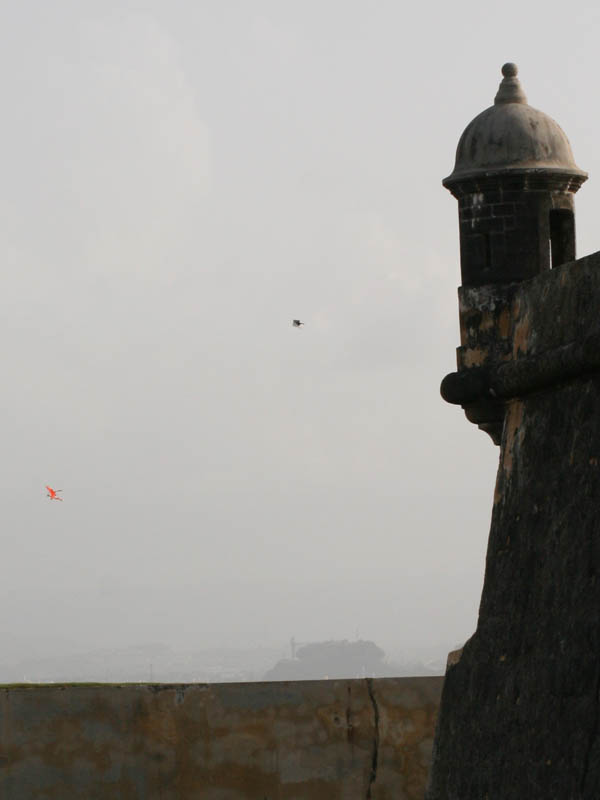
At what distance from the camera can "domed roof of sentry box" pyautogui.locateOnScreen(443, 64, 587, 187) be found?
10.7 m

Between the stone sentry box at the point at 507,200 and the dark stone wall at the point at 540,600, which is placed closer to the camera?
the dark stone wall at the point at 540,600

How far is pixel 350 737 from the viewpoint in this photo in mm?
8148

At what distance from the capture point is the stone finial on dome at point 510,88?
10.9 meters

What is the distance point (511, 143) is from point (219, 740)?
4910mm

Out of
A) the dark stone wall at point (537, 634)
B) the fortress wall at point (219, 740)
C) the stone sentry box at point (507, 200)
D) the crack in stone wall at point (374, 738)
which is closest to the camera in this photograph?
the dark stone wall at point (537, 634)

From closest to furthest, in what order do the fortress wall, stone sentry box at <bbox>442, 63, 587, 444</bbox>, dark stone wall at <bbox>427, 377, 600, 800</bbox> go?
dark stone wall at <bbox>427, 377, 600, 800</bbox>
the fortress wall
stone sentry box at <bbox>442, 63, 587, 444</bbox>

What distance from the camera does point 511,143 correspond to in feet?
35.1

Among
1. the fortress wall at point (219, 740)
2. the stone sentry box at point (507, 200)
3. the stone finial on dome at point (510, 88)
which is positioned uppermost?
the stone finial on dome at point (510, 88)

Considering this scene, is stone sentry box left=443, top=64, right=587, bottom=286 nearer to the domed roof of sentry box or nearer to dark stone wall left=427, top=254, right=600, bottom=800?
the domed roof of sentry box

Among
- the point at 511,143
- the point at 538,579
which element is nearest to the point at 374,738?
the point at 538,579

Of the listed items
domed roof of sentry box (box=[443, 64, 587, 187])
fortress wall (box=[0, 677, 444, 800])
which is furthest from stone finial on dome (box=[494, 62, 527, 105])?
fortress wall (box=[0, 677, 444, 800])

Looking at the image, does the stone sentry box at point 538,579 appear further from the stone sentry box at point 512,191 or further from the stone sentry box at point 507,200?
the stone sentry box at point 512,191

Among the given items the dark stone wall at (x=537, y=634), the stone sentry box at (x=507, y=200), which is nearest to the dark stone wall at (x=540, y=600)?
the dark stone wall at (x=537, y=634)

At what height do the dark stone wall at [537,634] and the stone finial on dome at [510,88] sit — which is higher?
the stone finial on dome at [510,88]
